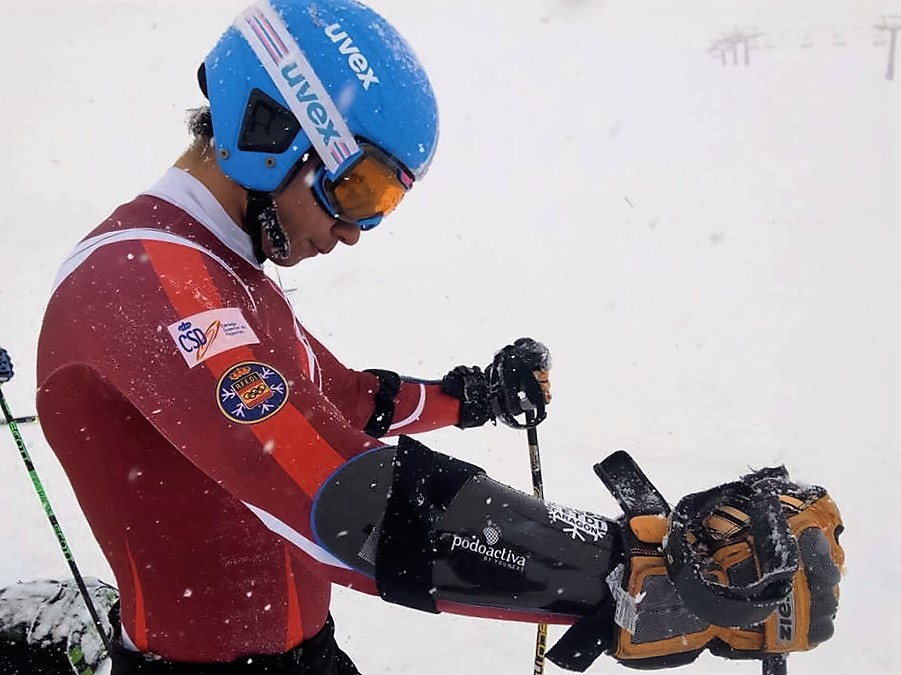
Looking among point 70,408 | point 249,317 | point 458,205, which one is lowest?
point 458,205

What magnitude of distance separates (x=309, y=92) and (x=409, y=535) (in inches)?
37.6

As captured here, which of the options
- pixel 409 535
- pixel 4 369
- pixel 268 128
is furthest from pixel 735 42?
pixel 409 535

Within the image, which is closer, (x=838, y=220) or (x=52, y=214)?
(x=838, y=220)

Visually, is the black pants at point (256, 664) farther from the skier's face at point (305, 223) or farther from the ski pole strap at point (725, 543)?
the ski pole strap at point (725, 543)

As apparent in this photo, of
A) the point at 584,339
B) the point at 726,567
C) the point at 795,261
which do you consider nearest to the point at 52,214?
the point at 584,339

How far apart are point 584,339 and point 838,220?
4648mm

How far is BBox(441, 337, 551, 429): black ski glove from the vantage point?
2.96m

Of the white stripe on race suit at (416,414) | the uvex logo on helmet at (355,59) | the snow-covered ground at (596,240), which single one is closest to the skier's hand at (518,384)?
the white stripe on race suit at (416,414)

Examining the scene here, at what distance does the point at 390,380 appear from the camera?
2.90 meters

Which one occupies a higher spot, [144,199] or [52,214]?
[144,199]

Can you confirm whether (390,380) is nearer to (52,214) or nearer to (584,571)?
(584,571)

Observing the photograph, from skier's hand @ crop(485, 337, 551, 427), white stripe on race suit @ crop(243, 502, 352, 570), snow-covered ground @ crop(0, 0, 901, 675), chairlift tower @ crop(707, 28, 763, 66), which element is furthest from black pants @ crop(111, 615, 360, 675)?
chairlift tower @ crop(707, 28, 763, 66)

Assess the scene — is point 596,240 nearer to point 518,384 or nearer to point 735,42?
point 735,42

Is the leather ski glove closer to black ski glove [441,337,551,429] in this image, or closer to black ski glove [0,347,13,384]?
black ski glove [441,337,551,429]
